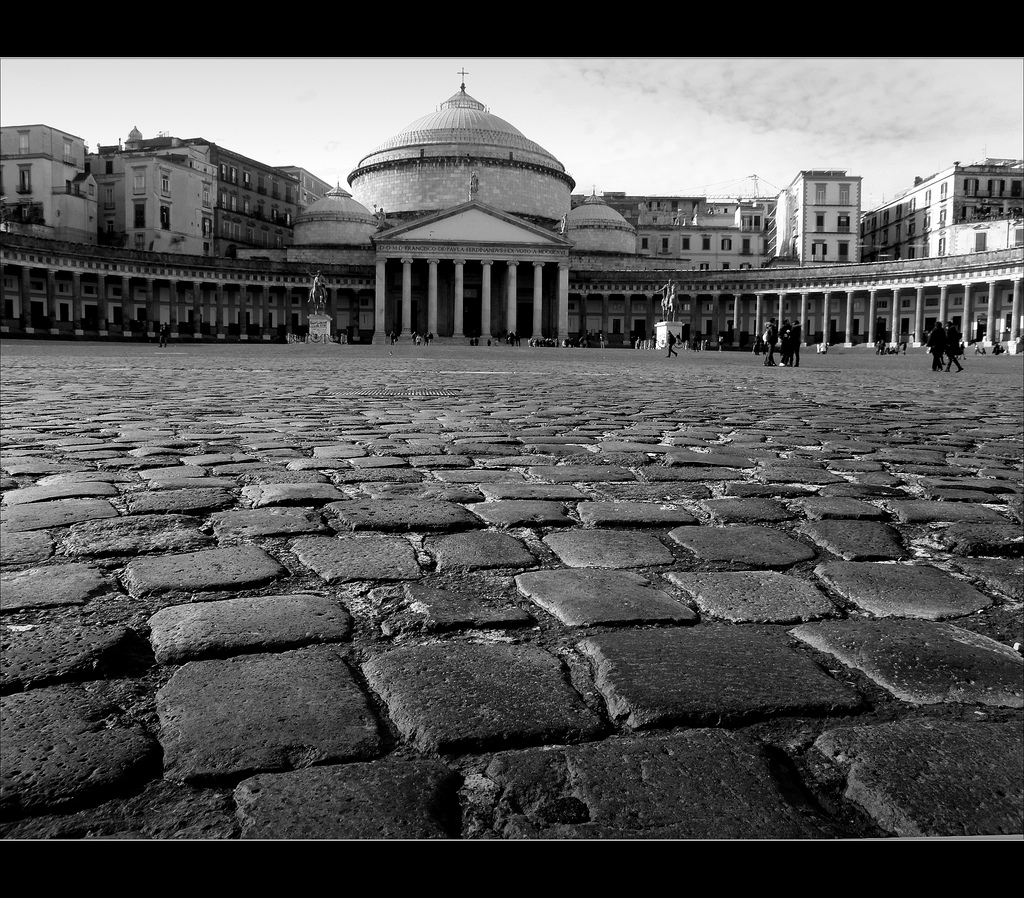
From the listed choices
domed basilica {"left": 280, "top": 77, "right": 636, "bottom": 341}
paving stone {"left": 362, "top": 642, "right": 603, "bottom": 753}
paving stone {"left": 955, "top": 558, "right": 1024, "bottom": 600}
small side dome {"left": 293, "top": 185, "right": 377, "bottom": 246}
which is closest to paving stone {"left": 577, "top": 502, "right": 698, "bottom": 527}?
paving stone {"left": 955, "top": 558, "right": 1024, "bottom": 600}

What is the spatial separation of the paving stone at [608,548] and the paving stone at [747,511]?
0.52m

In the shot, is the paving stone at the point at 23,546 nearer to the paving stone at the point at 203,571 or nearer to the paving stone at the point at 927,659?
the paving stone at the point at 203,571

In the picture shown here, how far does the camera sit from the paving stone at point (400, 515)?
360 cm

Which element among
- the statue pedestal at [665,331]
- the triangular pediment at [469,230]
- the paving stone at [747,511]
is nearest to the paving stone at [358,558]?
the paving stone at [747,511]

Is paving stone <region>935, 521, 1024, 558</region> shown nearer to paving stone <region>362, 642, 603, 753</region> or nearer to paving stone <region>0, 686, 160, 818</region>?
paving stone <region>362, 642, 603, 753</region>

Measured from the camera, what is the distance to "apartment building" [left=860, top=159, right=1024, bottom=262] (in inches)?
2945

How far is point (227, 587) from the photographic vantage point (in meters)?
2.70

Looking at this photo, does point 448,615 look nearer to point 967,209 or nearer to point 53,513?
point 53,513

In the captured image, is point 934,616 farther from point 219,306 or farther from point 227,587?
point 219,306

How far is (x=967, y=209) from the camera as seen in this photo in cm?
7862

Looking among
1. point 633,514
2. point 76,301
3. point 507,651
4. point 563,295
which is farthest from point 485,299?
point 507,651

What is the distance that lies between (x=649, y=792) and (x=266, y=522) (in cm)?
249
